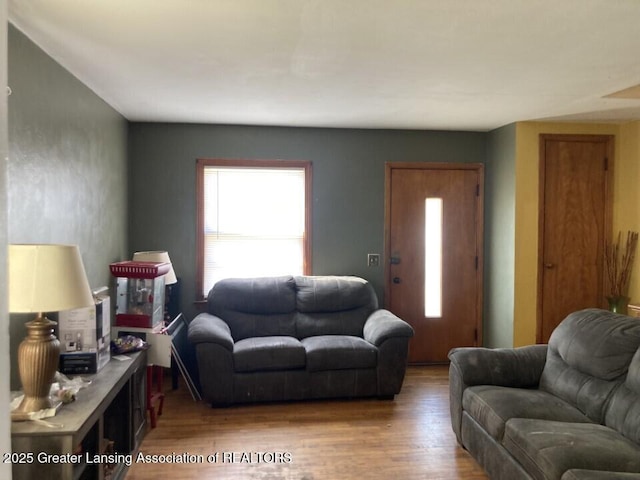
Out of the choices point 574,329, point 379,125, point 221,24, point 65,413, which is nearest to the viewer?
point 65,413

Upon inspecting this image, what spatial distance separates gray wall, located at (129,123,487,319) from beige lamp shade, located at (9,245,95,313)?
2.51 meters

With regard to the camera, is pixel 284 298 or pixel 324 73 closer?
pixel 324 73

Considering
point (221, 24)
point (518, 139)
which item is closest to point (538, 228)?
point (518, 139)

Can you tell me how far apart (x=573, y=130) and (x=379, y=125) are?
5.86 ft

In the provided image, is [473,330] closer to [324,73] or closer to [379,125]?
[379,125]

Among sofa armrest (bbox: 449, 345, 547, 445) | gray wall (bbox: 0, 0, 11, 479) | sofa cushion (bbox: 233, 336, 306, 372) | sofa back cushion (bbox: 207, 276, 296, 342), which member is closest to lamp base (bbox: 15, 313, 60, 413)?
gray wall (bbox: 0, 0, 11, 479)

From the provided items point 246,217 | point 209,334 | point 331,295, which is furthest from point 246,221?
point 209,334

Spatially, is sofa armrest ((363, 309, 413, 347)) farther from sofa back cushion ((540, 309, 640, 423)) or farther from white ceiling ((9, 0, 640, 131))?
white ceiling ((9, 0, 640, 131))

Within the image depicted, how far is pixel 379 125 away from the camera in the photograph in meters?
4.54

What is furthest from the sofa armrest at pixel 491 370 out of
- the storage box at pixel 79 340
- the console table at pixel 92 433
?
the storage box at pixel 79 340

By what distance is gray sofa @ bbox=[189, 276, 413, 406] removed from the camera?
141 inches

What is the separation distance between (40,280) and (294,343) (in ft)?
7.08

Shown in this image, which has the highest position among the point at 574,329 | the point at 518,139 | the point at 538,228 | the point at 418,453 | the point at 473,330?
the point at 518,139

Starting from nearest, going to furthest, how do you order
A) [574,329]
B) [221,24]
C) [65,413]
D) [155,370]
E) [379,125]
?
[65,413] < [221,24] < [574,329] < [155,370] < [379,125]
